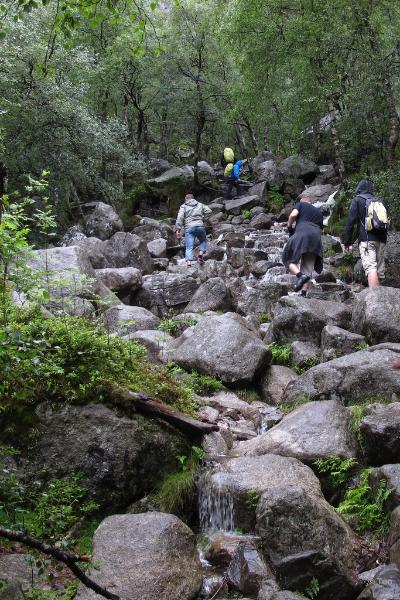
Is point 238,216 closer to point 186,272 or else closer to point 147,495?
point 186,272

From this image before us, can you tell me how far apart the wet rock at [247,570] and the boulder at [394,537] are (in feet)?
3.53

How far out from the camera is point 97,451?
206 inches

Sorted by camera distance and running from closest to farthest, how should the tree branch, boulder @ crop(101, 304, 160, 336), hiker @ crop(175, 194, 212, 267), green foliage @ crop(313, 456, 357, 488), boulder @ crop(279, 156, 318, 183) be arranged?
the tree branch
green foliage @ crop(313, 456, 357, 488)
boulder @ crop(101, 304, 160, 336)
hiker @ crop(175, 194, 212, 267)
boulder @ crop(279, 156, 318, 183)

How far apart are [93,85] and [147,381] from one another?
25.3 meters

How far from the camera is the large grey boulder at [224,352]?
346 inches

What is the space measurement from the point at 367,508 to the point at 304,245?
7.38m

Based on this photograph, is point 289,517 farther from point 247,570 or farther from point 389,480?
point 389,480

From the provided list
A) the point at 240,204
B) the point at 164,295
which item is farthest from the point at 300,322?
the point at 240,204

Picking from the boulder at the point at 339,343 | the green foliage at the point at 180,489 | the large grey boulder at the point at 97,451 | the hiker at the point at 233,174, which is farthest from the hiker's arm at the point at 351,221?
the hiker at the point at 233,174

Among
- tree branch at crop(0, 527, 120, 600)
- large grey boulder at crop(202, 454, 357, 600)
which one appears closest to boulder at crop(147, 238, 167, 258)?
large grey boulder at crop(202, 454, 357, 600)

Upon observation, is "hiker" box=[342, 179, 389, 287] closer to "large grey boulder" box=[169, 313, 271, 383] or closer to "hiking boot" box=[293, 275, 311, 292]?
"hiking boot" box=[293, 275, 311, 292]

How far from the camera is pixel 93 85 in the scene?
91.5ft

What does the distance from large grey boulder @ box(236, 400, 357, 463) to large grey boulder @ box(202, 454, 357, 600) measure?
46cm

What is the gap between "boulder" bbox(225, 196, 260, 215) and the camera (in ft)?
86.9
